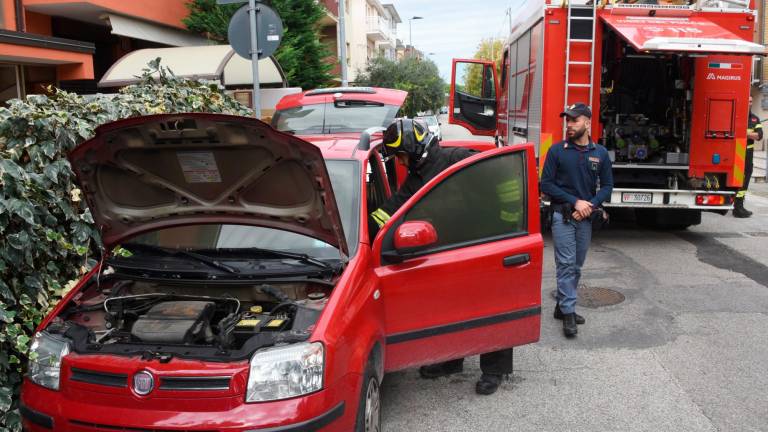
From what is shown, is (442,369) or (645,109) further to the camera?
(645,109)

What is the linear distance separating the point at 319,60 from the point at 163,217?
19241mm

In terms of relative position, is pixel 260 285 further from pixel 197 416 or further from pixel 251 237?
pixel 197 416

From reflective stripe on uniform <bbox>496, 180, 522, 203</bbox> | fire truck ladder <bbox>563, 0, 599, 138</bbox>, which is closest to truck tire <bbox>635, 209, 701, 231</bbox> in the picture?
fire truck ladder <bbox>563, 0, 599, 138</bbox>

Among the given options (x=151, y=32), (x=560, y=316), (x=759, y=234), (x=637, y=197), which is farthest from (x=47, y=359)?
(x=151, y=32)

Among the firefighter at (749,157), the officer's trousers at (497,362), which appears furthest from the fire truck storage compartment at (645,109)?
the officer's trousers at (497,362)

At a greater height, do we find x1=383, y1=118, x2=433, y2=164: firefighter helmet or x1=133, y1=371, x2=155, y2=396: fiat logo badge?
x1=383, y1=118, x2=433, y2=164: firefighter helmet

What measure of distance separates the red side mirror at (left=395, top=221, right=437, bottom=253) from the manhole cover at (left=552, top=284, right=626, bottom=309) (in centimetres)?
332

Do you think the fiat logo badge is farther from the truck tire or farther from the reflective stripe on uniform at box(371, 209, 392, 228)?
the truck tire

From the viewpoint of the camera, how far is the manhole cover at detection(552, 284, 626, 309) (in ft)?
21.0

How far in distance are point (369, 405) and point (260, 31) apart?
15.1ft

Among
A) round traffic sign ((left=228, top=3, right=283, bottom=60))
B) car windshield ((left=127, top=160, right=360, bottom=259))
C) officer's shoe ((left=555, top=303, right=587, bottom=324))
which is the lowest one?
officer's shoe ((left=555, top=303, right=587, bottom=324))

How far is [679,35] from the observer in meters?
7.82

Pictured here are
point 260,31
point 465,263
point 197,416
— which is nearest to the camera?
point 197,416

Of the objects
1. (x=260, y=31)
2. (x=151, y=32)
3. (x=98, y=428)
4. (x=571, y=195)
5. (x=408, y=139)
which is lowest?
(x=98, y=428)
